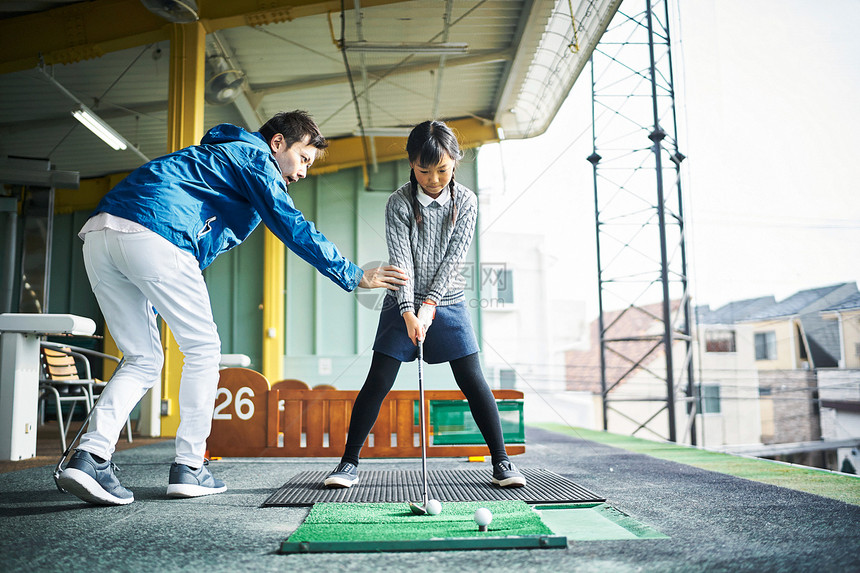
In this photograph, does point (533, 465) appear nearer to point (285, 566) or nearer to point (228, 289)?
point (285, 566)

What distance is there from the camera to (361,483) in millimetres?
1824

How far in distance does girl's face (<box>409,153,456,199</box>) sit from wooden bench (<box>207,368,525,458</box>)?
1.06 metres

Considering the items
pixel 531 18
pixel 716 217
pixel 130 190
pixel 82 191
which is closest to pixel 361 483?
pixel 130 190

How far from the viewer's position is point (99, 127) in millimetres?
5715

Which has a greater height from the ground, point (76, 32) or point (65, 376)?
point (76, 32)

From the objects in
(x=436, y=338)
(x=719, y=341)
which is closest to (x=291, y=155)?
(x=436, y=338)

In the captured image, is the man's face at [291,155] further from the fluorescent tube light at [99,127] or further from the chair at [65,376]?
the fluorescent tube light at [99,127]

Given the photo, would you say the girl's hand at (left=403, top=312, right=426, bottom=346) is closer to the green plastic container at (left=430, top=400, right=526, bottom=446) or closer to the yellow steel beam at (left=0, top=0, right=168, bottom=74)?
the green plastic container at (left=430, top=400, right=526, bottom=446)

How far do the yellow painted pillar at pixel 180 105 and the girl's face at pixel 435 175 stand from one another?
3110mm

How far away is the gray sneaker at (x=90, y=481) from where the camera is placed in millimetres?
1396

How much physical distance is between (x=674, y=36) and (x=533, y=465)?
171 inches

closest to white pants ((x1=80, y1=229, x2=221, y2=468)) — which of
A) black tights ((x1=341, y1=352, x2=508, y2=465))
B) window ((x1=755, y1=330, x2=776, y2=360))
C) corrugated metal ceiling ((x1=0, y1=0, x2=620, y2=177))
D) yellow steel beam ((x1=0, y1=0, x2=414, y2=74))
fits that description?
black tights ((x1=341, y1=352, x2=508, y2=465))

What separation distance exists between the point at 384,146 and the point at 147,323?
10.1ft

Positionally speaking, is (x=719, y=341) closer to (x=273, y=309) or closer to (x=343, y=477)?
(x=273, y=309)
